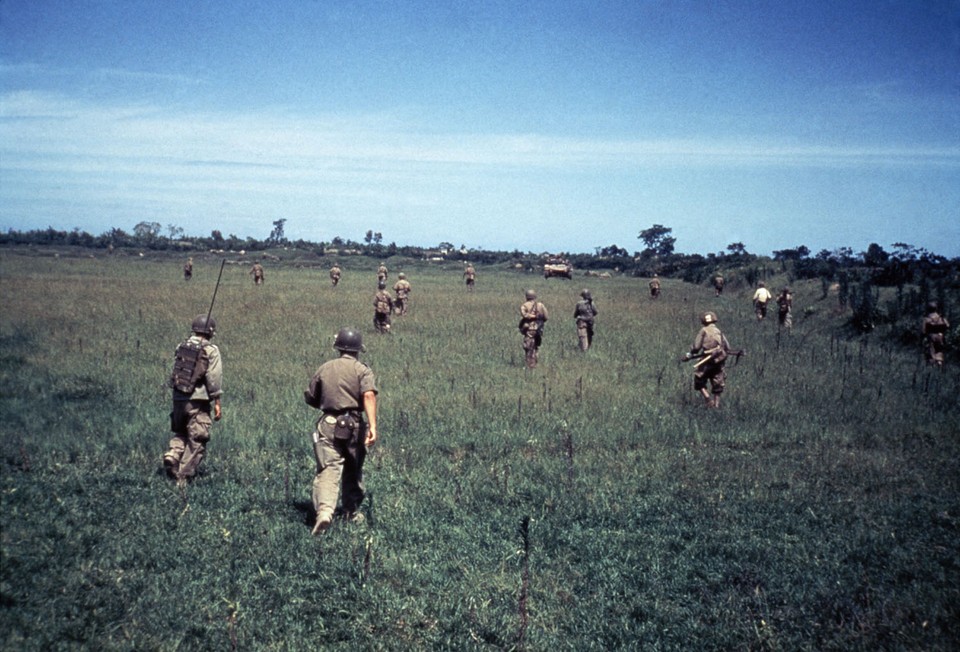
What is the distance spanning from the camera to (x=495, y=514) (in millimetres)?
7445

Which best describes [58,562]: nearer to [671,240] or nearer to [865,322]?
[865,322]

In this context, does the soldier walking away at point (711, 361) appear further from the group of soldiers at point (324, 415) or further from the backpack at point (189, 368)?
the backpack at point (189, 368)

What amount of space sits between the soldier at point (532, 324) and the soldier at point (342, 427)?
30.7 feet

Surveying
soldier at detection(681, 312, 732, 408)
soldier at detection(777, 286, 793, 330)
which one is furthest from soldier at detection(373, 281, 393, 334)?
soldier at detection(777, 286, 793, 330)

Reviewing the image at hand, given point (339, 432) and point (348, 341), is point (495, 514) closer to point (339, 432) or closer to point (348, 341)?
point (339, 432)

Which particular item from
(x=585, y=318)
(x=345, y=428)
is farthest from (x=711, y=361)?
(x=345, y=428)

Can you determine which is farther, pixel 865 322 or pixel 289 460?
pixel 865 322

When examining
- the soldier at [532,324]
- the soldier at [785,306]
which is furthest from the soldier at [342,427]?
the soldier at [785,306]

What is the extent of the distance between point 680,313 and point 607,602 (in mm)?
27449

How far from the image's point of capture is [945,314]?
22.9 metres

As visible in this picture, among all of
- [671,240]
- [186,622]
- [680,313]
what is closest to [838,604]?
[186,622]

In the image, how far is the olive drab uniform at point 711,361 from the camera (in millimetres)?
12922

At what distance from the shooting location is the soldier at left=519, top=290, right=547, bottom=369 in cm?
1622

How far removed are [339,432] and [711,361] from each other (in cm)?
847
